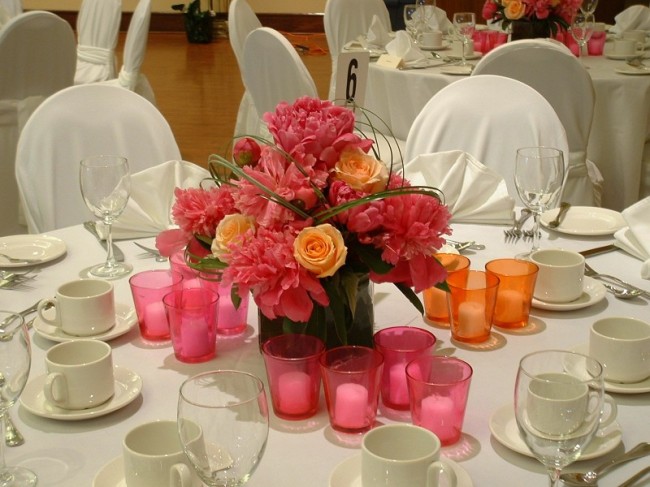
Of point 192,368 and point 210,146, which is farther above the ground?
point 192,368

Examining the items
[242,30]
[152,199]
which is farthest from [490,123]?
[242,30]

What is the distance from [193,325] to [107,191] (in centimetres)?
51

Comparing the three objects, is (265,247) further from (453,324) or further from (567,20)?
(567,20)

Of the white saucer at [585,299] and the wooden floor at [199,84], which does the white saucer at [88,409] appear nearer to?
the white saucer at [585,299]

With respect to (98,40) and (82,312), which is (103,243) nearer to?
(82,312)

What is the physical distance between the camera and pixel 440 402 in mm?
1178

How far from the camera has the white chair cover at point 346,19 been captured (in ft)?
18.3

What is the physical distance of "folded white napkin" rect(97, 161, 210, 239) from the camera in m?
2.01

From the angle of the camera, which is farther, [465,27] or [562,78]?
[465,27]

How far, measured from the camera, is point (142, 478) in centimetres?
105

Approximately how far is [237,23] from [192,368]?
11.9 feet

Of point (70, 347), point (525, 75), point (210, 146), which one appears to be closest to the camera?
point (70, 347)

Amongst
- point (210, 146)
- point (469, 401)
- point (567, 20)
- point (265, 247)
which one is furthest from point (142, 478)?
point (210, 146)

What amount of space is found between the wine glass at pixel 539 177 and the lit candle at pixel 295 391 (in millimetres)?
708
